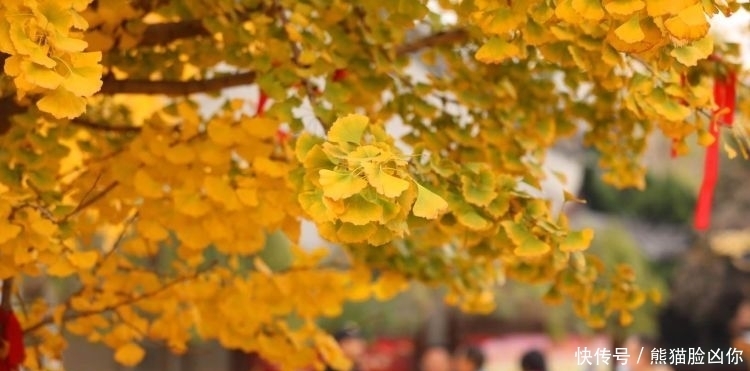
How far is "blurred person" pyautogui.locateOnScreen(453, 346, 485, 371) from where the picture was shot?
2135mm

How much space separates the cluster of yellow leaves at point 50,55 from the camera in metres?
0.40

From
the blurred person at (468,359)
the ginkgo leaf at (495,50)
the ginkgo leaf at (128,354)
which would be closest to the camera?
the ginkgo leaf at (495,50)

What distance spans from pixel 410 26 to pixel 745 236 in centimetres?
180

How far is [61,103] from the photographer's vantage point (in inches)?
16.4

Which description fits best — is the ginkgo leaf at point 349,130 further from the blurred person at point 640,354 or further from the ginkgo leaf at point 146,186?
the blurred person at point 640,354

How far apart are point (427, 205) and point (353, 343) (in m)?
1.69

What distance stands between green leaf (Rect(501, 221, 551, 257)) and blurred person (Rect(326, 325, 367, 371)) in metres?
1.36

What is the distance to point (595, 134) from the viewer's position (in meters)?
0.87

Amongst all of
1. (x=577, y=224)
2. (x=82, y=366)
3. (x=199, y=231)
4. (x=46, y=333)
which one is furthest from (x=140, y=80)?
(x=577, y=224)

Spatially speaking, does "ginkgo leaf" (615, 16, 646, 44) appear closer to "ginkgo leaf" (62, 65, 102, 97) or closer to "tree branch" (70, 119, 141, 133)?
"ginkgo leaf" (62, 65, 102, 97)

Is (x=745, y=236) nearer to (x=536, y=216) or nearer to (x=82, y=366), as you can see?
(x=82, y=366)

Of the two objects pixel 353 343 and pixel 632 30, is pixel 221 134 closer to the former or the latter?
pixel 632 30

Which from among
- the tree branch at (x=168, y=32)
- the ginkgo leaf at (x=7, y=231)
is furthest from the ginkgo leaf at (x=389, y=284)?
the ginkgo leaf at (x=7, y=231)

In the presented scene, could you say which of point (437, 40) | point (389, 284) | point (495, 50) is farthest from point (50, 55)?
point (389, 284)
